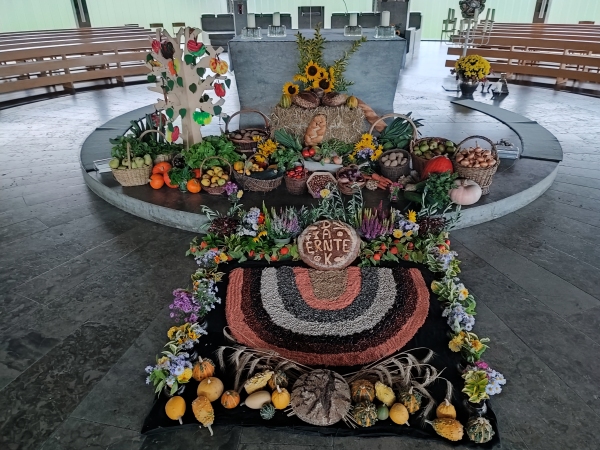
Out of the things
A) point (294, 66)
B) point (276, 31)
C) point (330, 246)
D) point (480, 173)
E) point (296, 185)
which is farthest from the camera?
point (276, 31)

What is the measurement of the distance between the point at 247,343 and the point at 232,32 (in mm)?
13068

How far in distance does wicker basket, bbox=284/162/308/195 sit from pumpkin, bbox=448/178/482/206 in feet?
4.31

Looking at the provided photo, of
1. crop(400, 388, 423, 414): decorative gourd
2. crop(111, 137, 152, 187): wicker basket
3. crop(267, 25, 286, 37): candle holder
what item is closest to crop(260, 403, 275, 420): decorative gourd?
crop(400, 388, 423, 414): decorative gourd

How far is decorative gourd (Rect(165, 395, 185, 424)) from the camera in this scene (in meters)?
2.15

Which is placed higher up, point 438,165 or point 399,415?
point 438,165

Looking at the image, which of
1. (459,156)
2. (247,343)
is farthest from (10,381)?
(459,156)

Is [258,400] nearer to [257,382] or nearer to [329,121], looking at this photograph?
[257,382]

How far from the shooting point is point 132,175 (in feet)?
14.1

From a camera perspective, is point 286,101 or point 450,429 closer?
point 450,429

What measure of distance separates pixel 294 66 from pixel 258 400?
14.4 feet

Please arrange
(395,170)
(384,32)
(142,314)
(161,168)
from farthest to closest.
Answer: (384,32), (161,168), (395,170), (142,314)

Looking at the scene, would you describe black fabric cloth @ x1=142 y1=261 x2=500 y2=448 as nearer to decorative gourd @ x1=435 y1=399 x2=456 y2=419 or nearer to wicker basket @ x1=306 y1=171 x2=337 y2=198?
decorative gourd @ x1=435 y1=399 x2=456 y2=419

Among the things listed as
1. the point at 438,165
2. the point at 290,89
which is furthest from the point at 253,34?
the point at 438,165

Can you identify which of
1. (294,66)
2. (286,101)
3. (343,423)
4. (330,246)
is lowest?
(343,423)
